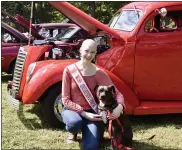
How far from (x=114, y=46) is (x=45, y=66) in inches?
40.7

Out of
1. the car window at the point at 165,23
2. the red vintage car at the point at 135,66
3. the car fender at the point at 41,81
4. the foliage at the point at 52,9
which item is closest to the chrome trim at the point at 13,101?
the red vintage car at the point at 135,66

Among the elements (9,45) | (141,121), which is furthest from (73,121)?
(9,45)

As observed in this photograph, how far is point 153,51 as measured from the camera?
16.4 feet

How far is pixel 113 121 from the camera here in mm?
3789

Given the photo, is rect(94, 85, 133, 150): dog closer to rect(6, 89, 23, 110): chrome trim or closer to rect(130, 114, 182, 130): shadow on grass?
rect(130, 114, 182, 130): shadow on grass

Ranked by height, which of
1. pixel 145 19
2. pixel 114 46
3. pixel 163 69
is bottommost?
pixel 163 69

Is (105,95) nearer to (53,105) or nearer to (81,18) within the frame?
(53,105)

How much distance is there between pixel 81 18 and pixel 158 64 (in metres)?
1.27

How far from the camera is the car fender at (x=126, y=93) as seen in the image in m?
4.88

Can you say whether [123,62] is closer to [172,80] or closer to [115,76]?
[115,76]

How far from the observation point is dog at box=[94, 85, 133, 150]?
3.71 meters

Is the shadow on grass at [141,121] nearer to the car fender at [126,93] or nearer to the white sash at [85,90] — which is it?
the car fender at [126,93]

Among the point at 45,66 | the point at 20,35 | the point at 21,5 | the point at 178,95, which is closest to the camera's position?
the point at 45,66

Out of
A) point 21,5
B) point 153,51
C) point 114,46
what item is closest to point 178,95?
point 153,51
